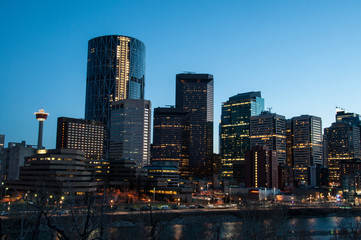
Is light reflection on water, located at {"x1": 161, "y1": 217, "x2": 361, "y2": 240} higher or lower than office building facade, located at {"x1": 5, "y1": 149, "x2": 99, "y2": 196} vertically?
lower

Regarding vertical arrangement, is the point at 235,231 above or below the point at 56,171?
below

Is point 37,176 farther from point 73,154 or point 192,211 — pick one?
point 192,211

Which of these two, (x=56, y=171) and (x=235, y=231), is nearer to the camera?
(x=235, y=231)

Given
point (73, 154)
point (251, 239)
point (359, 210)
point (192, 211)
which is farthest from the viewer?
point (73, 154)

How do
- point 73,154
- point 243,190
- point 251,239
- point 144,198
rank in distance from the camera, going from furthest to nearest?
point 243,190 < point 144,198 < point 73,154 < point 251,239

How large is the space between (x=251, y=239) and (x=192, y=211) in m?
53.9

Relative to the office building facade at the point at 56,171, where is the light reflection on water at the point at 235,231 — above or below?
below

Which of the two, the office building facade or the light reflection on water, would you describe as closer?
the light reflection on water

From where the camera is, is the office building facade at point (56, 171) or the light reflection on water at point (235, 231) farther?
the office building facade at point (56, 171)

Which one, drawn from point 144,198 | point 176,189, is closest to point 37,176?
point 144,198

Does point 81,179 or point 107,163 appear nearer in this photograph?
point 81,179

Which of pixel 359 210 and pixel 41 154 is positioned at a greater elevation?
pixel 41 154

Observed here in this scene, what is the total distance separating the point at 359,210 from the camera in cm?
12925

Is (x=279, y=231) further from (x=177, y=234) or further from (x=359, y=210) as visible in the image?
(x=359, y=210)
